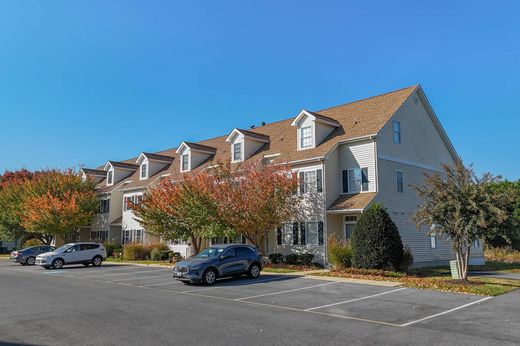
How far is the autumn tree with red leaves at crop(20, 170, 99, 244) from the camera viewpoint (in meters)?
38.8

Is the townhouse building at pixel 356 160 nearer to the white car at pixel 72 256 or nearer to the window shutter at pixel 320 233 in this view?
the window shutter at pixel 320 233

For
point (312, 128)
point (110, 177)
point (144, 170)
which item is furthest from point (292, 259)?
point (110, 177)

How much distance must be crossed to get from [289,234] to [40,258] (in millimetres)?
16527

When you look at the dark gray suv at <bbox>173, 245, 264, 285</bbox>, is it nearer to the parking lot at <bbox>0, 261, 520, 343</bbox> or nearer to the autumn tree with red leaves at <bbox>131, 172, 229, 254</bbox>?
the parking lot at <bbox>0, 261, 520, 343</bbox>

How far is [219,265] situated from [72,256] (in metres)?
15.6

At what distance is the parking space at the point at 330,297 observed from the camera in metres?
11.6

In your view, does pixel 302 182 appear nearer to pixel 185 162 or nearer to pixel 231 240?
pixel 231 240

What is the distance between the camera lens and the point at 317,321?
34.2 feet

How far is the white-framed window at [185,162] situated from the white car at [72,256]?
10.5 m

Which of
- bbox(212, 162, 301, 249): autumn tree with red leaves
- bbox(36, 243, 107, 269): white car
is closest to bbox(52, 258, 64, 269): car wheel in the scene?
bbox(36, 243, 107, 269): white car

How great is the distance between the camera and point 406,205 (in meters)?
28.2

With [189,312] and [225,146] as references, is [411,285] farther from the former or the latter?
[225,146]

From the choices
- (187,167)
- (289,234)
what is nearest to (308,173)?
(289,234)

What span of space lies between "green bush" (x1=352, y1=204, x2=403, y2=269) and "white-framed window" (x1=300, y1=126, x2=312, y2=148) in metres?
8.59
